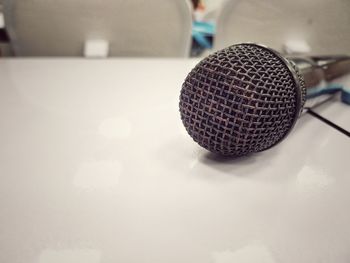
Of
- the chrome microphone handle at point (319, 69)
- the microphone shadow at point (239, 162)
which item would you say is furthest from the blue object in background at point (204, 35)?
the microphone shadow at point (239, 162)

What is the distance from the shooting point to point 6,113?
23.6 inches

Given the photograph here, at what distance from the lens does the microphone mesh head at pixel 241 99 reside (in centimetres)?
38

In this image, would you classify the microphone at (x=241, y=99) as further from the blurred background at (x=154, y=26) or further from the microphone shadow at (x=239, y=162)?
the blurred background at (x=154, y=26)

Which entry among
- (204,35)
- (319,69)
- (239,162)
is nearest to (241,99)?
→ (239,162)

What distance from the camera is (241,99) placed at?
38 centimetres

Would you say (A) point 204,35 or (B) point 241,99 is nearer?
(B) point 241,99

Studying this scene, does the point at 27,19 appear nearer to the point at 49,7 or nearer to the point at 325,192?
the point at 49,7

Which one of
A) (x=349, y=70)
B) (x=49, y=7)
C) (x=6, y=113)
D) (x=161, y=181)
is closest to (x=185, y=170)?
(x=161, y=181)

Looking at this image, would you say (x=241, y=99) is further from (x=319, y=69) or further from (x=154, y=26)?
(x=154, y=26)

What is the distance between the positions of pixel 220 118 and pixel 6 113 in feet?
1.43

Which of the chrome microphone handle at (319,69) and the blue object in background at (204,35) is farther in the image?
the blue object in background at (204,35)

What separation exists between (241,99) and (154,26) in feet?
2.95

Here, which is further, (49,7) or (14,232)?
(49,7)

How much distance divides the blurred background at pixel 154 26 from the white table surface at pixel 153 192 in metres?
0.55
